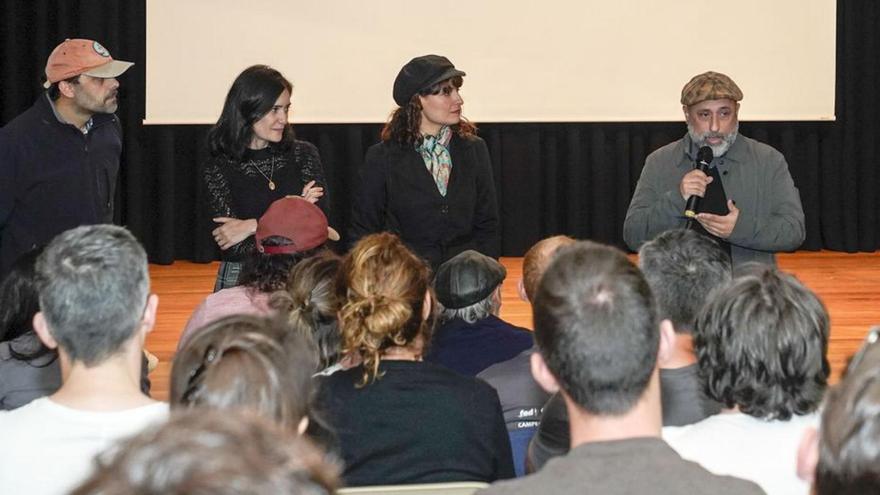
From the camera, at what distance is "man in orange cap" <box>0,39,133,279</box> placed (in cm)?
405

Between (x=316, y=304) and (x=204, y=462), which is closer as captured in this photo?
(x=204, y=462)

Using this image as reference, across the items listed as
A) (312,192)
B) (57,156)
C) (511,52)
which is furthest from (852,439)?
(511,52)

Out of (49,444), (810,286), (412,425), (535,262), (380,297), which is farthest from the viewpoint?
(810,286)

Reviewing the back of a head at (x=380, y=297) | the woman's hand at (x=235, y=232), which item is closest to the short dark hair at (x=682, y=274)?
the back of a head at (x=380, y=297)

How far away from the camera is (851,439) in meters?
0.92

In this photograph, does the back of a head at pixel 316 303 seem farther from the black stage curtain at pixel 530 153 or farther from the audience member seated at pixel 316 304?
the black stage curtain at pixel 530 153

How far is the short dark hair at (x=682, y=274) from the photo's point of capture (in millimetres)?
2520

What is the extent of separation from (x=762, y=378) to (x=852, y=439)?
0.98 m

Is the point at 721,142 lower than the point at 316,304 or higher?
higher

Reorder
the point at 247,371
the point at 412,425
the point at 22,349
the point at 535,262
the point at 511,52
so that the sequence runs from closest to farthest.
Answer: the point at 247,371
the point at 412,425
the point at 22,349
the point at 535,262
the point at 511,52

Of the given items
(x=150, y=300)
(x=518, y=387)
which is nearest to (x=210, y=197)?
(x=518, y=387)

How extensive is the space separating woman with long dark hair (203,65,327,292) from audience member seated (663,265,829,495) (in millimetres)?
2185

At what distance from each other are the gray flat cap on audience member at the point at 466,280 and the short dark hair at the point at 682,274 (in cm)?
64

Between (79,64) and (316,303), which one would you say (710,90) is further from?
(79,64)
